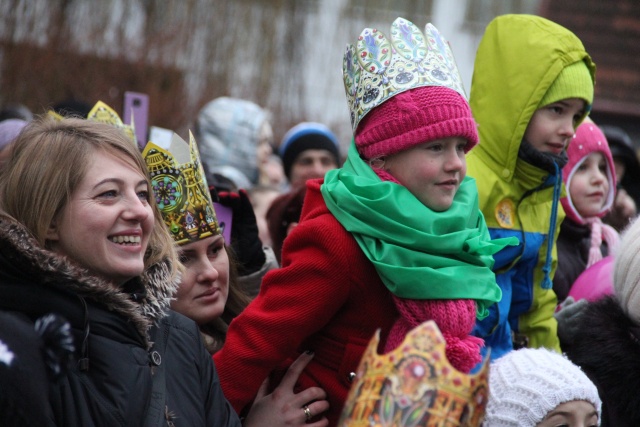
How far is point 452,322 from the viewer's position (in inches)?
141

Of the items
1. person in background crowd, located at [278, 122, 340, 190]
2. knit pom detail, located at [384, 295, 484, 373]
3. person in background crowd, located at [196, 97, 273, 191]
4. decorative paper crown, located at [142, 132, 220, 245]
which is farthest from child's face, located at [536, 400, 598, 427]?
person in background crowd, located at [196, 97, 273, 191]

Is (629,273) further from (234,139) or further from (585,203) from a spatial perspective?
(234,139)

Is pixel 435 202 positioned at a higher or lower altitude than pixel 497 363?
higher

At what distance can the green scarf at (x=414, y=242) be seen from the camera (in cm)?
361

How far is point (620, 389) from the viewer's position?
4238 millimetres

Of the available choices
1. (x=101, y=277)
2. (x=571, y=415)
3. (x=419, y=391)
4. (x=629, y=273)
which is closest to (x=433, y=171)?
(x=571, y=415)

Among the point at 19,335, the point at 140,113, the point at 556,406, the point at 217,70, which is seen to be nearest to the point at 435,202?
the point at 556,406

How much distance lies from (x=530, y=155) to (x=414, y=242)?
4.62 ft

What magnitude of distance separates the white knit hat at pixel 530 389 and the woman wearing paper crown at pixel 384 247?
0.90ft

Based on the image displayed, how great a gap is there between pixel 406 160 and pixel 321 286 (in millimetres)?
575

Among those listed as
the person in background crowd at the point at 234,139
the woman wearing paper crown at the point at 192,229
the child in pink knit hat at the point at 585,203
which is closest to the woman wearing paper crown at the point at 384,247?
the woman wearing paper crown at the point at 192,229

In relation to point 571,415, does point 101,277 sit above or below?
above

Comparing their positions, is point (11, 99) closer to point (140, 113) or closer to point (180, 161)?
point (140, 113)

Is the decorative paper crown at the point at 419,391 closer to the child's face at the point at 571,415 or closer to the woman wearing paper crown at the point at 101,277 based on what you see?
the woman wearing paper crown at the point at 101,277
